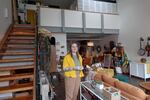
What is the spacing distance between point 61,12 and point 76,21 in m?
1.04

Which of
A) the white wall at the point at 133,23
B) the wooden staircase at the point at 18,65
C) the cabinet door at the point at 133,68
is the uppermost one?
the white wall at the point at 133,23

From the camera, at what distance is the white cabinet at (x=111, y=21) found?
32.6 ft

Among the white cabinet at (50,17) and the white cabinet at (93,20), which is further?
the white cabinet at (93,20)

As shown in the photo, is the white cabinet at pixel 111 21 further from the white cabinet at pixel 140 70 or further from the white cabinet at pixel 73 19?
the white cabinet at pixel 140 70

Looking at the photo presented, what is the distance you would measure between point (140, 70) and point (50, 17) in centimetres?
546

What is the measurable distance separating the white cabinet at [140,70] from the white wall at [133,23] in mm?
707

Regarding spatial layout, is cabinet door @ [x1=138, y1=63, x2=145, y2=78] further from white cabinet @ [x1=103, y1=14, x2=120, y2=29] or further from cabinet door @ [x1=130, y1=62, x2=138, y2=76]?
white cabinet @ [x1=103, y1=14, x2=120, y2=29]

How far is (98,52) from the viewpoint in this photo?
13141 mm

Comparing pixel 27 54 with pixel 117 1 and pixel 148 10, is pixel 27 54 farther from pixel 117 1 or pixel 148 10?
pixel 117 1

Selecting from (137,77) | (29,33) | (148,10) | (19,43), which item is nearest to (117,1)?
(148,10)

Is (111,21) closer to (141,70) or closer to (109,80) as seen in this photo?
(141,70)

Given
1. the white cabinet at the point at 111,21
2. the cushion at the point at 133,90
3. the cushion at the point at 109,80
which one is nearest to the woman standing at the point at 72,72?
the cushion at the point at 109,80

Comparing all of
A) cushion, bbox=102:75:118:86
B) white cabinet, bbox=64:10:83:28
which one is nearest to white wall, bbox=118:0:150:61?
white cabinet, bbox=64:10:83:28

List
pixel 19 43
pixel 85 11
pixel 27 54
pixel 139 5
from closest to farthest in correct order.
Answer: pixel 27 54
pixel 19 43
pixel 139 5
pixel 85 11
